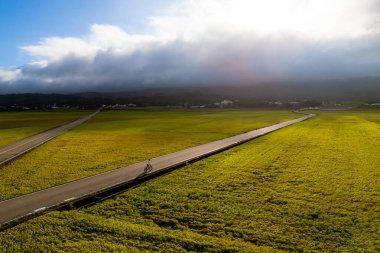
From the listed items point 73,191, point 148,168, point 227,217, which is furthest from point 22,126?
point 227,217

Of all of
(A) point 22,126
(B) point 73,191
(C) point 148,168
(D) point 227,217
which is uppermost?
(A) point 22,126

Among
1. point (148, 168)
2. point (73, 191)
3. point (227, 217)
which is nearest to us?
point (227, 217)

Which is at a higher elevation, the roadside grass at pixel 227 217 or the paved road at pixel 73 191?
the paved road at pixel 73 191

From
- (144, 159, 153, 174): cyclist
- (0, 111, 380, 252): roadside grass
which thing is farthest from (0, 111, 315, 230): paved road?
(0, 111, 380, 252): roadside grass

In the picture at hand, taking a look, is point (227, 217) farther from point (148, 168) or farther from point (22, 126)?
point (22, 126)

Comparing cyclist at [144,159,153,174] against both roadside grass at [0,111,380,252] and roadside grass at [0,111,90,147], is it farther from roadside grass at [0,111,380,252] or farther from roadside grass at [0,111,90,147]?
roadside grass at [0,111,90,147]

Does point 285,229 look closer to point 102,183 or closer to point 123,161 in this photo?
point 102,183

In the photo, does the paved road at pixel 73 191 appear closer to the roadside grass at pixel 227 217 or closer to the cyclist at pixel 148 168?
the cyclist at pixel 148 168

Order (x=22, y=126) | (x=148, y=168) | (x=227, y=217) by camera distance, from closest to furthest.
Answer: (x=227, y=217) → (x=148, y=168) → (x=22, y=126)

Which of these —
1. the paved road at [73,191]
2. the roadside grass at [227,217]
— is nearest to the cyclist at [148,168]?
the paved road at [73,191]
